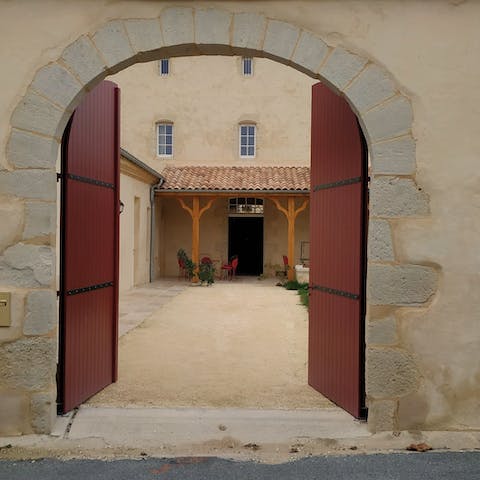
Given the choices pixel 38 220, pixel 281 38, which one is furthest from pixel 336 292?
pixel 38 220

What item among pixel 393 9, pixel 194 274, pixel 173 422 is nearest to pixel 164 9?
pixel 393 9

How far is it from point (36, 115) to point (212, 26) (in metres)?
1.39

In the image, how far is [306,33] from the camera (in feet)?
12.0

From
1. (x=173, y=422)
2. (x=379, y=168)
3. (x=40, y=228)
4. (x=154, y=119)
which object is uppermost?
(x=154, y=119)

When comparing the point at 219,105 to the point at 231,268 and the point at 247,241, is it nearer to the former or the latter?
the point at 247,241

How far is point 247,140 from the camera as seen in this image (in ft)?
61.1

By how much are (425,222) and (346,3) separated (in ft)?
5.44

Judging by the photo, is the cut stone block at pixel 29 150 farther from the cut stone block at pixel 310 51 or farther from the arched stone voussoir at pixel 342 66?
the arched stone voussoir at pixel 342 66

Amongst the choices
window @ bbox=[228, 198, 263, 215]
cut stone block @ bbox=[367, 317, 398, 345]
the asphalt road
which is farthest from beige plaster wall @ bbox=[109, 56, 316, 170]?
the asphalt road

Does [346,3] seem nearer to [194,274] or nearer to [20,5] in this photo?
[20,5]

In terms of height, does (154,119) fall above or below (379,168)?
above

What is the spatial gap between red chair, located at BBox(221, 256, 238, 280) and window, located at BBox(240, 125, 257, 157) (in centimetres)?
407

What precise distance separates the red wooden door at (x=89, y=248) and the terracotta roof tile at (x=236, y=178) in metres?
11.0

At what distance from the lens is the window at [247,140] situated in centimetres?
1858
